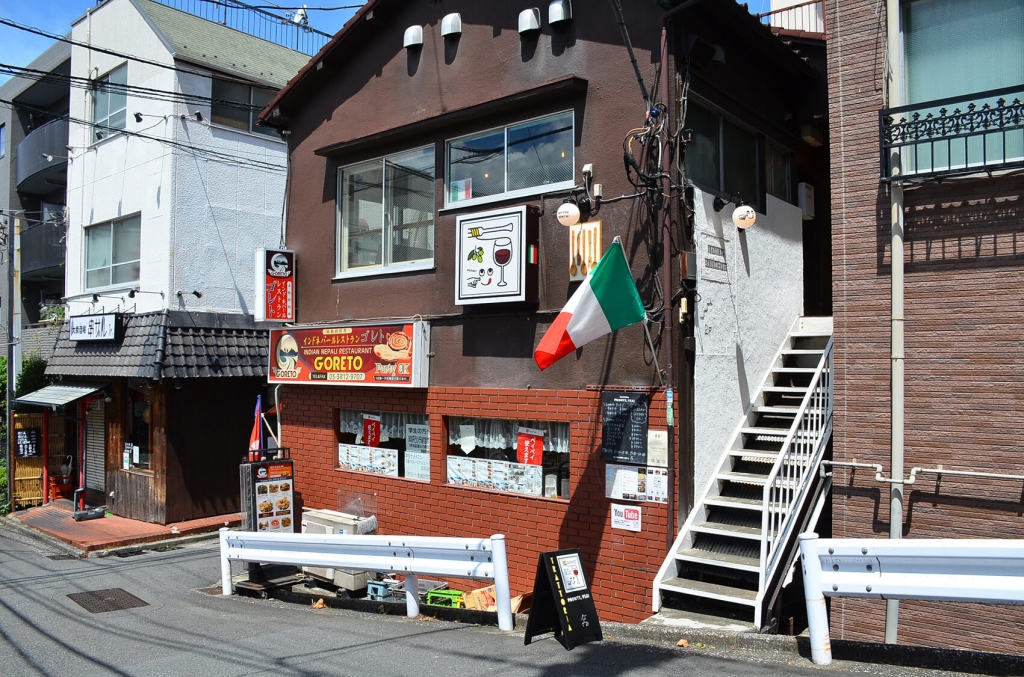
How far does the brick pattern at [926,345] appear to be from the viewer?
22.3 ft

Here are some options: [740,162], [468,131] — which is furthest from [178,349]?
[740,162]

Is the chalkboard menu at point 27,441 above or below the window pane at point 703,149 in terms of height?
below

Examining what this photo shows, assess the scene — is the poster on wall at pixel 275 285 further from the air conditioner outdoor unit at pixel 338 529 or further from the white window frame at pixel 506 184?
the white window frame at pixel 506 184

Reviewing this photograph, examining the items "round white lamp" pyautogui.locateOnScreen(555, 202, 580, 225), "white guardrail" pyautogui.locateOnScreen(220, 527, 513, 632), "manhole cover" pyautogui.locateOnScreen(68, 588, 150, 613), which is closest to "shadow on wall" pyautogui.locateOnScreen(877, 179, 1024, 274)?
"round white lamp" pyautogui.locateOnScreen(555, 202, 580, 225)

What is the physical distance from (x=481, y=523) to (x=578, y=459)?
1.79m

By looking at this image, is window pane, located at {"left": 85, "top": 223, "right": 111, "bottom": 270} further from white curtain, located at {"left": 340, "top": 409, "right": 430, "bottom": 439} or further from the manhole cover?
the manhole cover

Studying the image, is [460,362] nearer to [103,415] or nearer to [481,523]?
[481,523]

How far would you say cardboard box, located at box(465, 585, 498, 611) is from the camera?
29.3 ft

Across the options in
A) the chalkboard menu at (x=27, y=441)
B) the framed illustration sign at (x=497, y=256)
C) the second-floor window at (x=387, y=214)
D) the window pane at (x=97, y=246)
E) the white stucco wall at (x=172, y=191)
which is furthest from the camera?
the chalkboard menu at (x=27, y=441)

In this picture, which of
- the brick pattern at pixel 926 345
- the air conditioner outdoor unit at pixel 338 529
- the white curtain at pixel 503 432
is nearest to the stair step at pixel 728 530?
the brick pattern at pixel 926 345

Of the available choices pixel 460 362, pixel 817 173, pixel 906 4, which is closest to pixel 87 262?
pixel 460 362

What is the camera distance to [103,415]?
17109 millimetres

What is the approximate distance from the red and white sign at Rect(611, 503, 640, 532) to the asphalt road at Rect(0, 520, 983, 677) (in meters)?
2.04

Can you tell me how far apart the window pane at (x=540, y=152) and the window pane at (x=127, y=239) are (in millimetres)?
10278
